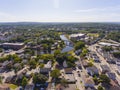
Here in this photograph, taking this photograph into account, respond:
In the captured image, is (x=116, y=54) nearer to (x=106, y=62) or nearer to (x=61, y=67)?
(x=106, y=62)

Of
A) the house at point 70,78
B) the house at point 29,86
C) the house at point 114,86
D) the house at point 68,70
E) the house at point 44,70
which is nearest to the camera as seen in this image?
the house at point 29,86

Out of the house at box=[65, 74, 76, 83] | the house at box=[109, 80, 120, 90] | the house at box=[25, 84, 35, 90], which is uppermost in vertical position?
the house at box=[25, 84, 35, 90]

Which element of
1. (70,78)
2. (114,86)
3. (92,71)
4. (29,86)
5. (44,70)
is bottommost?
(114,86)

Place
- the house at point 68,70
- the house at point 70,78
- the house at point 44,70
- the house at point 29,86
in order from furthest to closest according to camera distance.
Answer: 1. the house at point 68,70
2. the house at point 44,70
3. the house at point 70,78
4. the house at point 29,86

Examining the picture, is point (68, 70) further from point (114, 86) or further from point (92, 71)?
point (114, 86)

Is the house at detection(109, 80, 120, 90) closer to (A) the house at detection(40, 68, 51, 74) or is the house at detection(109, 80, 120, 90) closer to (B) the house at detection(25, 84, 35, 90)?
(A) the house at detection(40, 68, 51, 74)

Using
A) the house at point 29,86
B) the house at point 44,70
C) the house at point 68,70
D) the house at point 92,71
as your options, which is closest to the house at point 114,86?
the house at point 92,71

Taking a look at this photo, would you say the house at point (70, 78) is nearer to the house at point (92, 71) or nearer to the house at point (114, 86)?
the house at point (92, 71)

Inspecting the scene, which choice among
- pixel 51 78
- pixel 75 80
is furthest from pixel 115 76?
pixel 51 78

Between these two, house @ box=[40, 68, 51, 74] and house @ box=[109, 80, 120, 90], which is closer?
house @ box=[109, 80, 120, 90]

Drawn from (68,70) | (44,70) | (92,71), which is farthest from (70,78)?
(44,70)

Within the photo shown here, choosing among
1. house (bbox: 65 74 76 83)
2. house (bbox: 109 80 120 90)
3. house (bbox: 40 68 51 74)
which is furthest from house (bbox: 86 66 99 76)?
house (bbox: 40 68 51 74)

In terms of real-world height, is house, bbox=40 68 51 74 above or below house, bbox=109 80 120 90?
above
